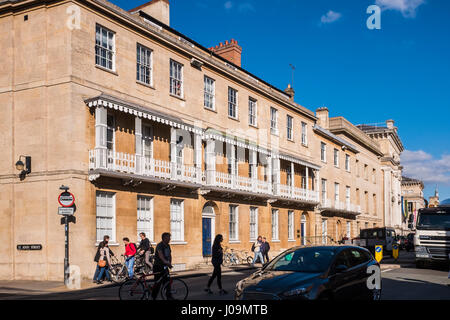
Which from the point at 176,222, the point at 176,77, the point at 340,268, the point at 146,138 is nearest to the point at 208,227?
the point at 176,222

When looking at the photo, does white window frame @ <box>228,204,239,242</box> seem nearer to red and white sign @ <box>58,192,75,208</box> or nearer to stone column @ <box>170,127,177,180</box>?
stone column @ <box>170,127,177,180</box>

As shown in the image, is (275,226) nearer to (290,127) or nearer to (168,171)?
(290,127)

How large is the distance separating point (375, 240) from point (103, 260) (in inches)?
953

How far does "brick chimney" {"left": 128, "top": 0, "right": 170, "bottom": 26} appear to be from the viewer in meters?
29.0

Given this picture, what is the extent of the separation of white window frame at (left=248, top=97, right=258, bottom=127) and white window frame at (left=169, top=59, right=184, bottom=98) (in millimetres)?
7332

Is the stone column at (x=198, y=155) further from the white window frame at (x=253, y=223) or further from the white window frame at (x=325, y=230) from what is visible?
the white window frame at (x=325, y=230)

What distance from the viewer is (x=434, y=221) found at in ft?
78.0

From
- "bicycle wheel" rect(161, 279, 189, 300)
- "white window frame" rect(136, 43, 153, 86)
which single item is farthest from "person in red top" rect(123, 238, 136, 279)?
"white window frame" rect(136, 43, 153, 86)

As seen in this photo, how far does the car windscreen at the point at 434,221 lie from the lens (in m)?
23.4

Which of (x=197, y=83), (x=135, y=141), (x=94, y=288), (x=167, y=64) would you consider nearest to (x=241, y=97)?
(x=197, y=83)

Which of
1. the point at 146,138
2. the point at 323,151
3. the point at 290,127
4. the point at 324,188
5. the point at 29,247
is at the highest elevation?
the point at 290,127

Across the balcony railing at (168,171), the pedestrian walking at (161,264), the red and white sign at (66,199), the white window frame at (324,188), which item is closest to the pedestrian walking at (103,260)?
the red and white sign at (66,199)

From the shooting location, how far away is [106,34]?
22.2 metres
